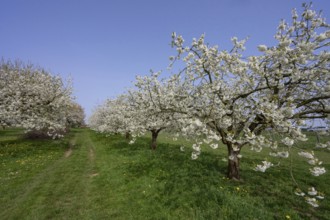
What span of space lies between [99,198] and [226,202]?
238 inches

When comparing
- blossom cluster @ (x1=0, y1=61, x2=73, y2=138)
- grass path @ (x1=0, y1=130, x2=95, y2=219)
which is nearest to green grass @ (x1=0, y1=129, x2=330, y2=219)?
grass path @ (x1=0, y1=130, x2=95, y2=219)

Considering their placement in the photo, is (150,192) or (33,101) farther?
(33,101)

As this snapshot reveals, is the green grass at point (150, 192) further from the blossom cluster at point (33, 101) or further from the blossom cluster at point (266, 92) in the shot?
the blossom cluster at point (33, 101)

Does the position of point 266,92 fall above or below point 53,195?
above

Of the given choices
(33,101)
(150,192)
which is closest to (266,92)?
(150,192)

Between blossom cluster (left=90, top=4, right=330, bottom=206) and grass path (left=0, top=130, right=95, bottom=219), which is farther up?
blossom cluster (left=90, top=4, right=330, bottom=206)

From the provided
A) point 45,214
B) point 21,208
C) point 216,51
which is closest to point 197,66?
point 216,51

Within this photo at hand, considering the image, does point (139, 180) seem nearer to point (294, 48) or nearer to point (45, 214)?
point (45, 214)

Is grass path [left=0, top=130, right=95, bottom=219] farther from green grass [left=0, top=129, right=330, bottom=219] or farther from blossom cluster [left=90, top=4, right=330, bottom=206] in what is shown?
blossom cluster [left=90, top=4, right=330, bottom=206]

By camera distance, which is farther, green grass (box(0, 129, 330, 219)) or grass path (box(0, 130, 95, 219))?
grass path (box(0, 130, 95, 219))

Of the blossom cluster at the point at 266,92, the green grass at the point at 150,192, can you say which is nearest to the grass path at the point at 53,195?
the green grass at the point at 150,192

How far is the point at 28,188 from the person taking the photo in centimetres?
1334

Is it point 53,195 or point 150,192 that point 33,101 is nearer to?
point 53,195

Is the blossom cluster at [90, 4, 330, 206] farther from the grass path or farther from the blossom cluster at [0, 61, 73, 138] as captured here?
the blossom cluster at [0, 61, 73, 138]
